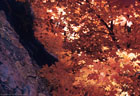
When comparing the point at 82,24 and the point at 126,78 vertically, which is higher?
the point at 82,24

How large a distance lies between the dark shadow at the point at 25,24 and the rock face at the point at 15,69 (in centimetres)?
43

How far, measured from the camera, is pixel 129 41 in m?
4.55

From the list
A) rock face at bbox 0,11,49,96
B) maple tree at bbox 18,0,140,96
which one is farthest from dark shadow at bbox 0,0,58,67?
maple tree at bbox 18,0,140,96

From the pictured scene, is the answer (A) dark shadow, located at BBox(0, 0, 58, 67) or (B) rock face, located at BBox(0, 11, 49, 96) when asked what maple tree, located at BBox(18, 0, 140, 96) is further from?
(A) dark shadow, located at BBox(0, 0, 58, 67)

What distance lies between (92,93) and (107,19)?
2.17 meters

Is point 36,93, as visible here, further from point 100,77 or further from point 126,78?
point 126,78

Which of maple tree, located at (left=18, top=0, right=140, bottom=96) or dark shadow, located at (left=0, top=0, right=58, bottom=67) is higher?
dark shadow, located at (left=0, top=0, right=58, bottom=67)

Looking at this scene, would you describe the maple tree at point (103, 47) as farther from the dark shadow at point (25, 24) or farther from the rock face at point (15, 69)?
the dark shadow at point (25, 24)

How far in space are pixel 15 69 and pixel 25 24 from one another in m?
3.34

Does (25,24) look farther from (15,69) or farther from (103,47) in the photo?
(103,47)

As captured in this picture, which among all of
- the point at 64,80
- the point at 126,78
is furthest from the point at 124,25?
the point at 64,80

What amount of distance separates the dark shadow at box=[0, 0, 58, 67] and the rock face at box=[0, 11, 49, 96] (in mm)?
429

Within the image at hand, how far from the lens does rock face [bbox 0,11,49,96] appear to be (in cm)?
569

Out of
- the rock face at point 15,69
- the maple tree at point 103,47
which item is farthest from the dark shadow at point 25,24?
the maple tree at point 103,47
